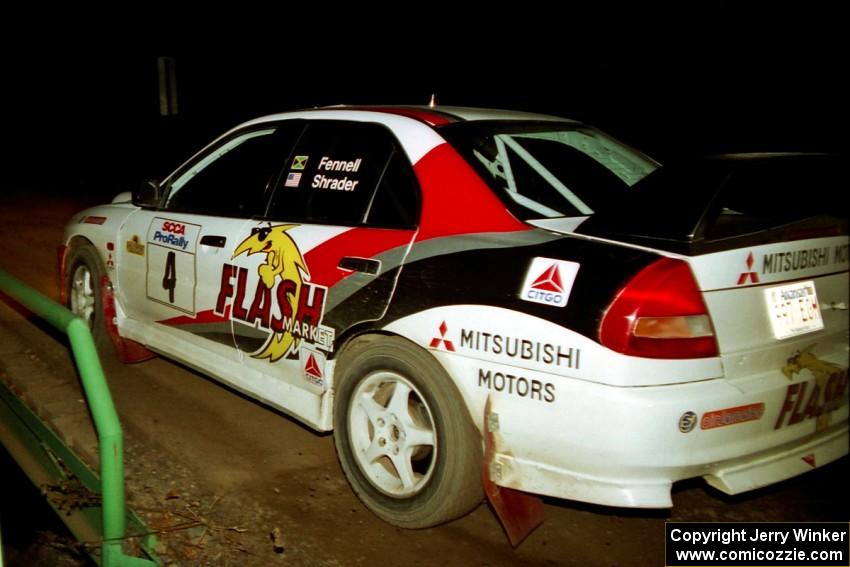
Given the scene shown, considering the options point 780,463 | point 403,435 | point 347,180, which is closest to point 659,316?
point 780,463

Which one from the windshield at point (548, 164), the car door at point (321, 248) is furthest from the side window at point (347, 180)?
the windshield at point (548, 164)

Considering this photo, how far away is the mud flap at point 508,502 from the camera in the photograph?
3.02 metres

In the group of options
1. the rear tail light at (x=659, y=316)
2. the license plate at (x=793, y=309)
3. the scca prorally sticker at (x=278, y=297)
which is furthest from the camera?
the scca prorally sticker at (x=278, y=297)

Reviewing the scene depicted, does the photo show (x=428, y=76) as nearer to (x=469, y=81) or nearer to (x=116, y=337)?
(x=469, y=81)

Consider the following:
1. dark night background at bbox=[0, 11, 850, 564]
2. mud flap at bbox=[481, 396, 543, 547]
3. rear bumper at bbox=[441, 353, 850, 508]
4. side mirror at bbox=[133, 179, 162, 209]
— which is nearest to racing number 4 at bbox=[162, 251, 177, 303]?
side mirror at bbox=[133, 179, 162, 209]

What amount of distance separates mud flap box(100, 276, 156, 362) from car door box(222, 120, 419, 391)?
141 cm

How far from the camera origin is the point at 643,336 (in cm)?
270

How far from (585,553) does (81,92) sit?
126ft

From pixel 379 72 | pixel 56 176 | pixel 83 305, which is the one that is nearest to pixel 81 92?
pixel 379 72

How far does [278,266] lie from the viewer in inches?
152

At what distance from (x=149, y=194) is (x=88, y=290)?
1.07m

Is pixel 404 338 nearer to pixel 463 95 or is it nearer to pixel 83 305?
pixel 83 305

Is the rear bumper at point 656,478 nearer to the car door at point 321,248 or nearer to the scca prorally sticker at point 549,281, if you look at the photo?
the scca prorally sticker at point 549,281

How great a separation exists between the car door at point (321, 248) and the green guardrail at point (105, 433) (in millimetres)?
1084
